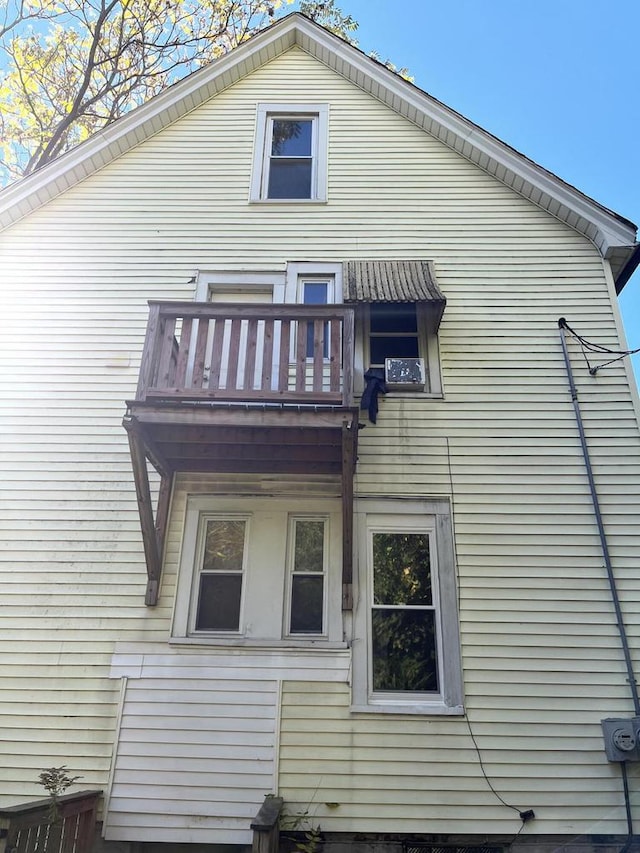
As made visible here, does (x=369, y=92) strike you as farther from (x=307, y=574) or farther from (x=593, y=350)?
(x=307, y=574)

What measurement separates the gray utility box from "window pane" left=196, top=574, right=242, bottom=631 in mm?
3528

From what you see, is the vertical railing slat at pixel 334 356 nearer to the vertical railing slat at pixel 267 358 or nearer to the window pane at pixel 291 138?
the vertical railing slat at pixel 267 358

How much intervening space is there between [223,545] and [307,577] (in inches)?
37.4

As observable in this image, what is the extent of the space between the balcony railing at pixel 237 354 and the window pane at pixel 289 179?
9.99ft

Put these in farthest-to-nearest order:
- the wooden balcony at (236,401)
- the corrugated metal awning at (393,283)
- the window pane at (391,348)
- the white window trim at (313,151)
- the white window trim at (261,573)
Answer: the white window trim at (313,151) < the window pane at (391,348) < the corrugated metal awning at (393,283) < the white window trim at (261,573) < the wooden balcony at (236,401)

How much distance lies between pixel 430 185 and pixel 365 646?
5905 mm

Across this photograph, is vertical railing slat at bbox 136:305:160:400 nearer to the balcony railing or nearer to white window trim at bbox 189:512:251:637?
the balcony railing

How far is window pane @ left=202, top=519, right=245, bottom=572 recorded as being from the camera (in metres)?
6.15

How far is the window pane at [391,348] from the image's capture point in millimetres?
7109

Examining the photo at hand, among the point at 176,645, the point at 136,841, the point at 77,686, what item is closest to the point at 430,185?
the point at 176,645

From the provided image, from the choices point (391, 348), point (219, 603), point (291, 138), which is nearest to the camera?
point (219, 603)

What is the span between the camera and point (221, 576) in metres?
6.10

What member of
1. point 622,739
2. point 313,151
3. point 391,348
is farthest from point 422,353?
point 622,739

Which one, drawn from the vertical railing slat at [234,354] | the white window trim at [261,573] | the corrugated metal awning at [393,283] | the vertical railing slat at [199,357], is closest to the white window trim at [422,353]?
the corrugated metal awning at [393,283]
